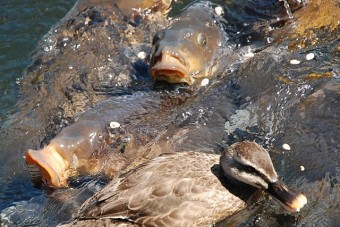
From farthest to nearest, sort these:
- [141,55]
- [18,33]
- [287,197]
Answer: [18,33], [141,55], [287,197]

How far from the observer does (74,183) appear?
21.7ft

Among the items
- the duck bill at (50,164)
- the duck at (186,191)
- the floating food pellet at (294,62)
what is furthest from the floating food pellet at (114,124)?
the floating food pellet at (294,62)

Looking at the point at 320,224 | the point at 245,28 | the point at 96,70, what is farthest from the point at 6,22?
the point at 320,224

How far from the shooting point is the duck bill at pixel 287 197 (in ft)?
18.4

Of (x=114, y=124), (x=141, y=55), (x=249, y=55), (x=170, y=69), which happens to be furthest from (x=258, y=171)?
(x=141, y=55)

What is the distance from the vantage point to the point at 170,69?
7.38 metres

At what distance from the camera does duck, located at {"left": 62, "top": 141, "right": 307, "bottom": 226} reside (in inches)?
225

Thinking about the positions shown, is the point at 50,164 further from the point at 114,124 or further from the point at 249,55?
the point at 249,55

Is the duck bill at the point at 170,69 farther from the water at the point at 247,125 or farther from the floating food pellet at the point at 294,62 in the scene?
the floating food pellet at the point at 294,62

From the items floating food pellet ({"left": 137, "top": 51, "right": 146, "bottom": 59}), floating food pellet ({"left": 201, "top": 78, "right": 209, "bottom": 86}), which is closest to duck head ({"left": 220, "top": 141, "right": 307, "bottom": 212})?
floating food pellet ({"left": 201, "top": 78, "right": 209, "bottom": 86})

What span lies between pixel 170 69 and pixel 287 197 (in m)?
2.24

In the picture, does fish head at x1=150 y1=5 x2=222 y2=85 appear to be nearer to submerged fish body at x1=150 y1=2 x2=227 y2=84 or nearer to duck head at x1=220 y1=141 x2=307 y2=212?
submerged fish body at x1=150 y1=2 x2=227 y2=84

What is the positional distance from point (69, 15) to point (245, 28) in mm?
2242

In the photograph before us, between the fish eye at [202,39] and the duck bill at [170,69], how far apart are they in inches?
20.6
